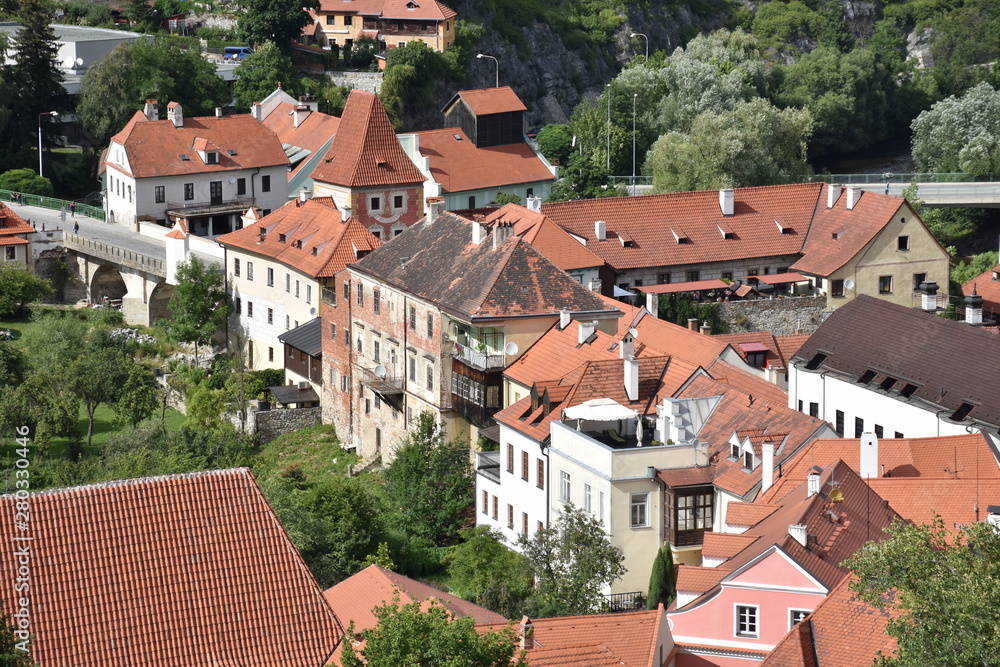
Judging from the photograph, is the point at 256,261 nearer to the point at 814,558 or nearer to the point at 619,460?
the point at 619,460

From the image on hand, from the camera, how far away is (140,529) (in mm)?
31062

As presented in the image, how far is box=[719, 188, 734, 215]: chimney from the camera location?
76500 millimetres

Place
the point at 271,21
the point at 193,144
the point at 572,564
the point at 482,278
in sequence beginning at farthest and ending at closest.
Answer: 1. the point at 271,21
2. the point at 193,144
3. the point at 482,278
4. the point at 572,564

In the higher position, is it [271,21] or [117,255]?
[271,21]

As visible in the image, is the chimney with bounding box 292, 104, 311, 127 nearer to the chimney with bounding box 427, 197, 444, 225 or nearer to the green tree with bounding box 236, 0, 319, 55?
the green tree with bounding box 236, 0, 319, 55

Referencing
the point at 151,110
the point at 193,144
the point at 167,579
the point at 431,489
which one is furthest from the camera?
the point at 151,110

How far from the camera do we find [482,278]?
5966 centimetres

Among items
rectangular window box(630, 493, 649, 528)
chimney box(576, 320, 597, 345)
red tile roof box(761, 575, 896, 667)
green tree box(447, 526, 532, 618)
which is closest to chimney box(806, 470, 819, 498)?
red tile roof box(761, 575, 896, 667)

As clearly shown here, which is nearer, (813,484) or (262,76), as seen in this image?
(813,484)

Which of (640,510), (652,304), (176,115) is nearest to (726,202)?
(652,304)

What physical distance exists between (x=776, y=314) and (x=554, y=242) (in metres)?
9.16

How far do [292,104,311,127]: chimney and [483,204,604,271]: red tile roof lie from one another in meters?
28.6

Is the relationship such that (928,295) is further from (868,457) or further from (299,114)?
Result: (299,114)

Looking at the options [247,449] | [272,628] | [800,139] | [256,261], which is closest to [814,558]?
[272,628]
